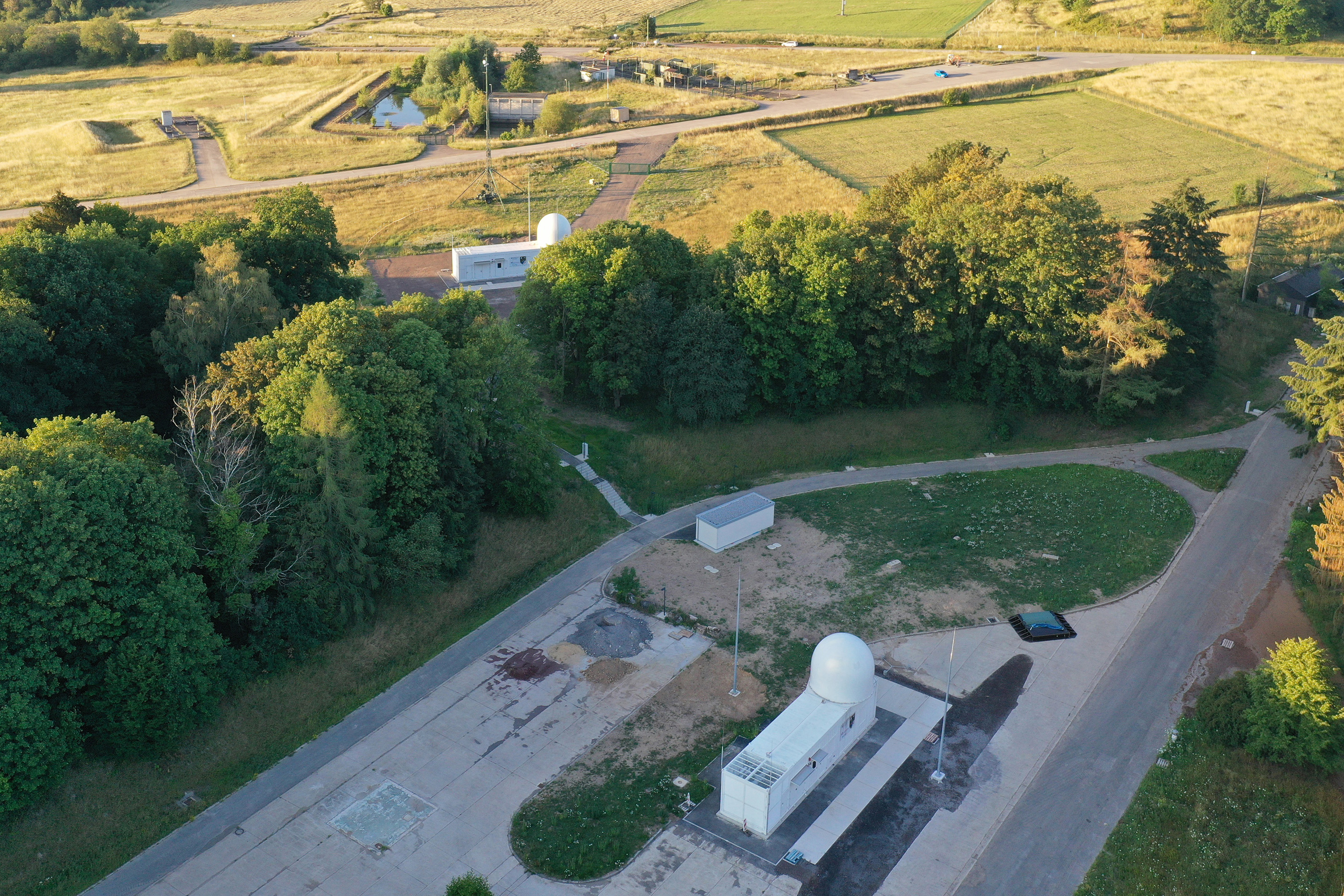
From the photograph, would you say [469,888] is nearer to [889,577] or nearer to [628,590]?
[628,590]

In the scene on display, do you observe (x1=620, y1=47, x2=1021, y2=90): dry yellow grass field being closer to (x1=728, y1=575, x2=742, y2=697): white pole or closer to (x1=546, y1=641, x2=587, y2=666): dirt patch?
(x1=728, y1=575, x2=742, y2=697): white pole

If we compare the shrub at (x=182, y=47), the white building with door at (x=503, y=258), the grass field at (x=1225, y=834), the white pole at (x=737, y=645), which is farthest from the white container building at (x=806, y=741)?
the shrub at (x=182, y=47)

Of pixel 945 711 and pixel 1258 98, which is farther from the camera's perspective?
pixel 1258 98

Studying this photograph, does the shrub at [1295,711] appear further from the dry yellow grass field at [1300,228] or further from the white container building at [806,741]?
the dry yellow grass field at [1300,228]

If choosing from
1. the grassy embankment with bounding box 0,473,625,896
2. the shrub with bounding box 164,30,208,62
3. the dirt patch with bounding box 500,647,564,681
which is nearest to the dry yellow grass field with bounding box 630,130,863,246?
the grassy embankment with bounding box 0,473,625,896

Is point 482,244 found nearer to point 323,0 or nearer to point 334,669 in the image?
point 334,669

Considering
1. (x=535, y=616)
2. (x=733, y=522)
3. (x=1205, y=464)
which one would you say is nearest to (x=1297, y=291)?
(x=1205, y=464)
